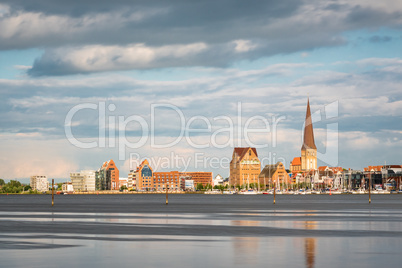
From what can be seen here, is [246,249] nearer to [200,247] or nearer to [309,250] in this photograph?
[200,247]

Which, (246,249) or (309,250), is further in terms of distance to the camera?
(246,249)

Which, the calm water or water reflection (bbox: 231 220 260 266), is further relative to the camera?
water reflection (bbox: 231 220 260 266)

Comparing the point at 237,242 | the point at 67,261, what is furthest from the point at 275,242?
the point at 67,261

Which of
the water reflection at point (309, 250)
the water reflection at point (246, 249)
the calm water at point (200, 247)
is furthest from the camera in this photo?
the water reflection at point (246, 249)

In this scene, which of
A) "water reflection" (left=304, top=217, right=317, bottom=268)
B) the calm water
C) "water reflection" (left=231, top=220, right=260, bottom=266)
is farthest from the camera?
"water reflection" (left=231, top=220, right=260, bottom=266)

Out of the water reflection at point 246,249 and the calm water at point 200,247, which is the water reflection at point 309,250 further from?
the water reflection at point 246,249

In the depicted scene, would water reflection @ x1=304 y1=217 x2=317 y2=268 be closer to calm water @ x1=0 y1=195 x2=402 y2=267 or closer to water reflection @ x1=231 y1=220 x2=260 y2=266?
calm water @ x1=0 y1=195 x2=402 y2=267

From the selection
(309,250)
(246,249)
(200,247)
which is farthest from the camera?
(200,247)

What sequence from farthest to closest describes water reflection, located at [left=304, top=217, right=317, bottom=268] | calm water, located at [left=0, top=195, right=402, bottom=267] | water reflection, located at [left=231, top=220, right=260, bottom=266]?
water reflection, located at [left=231, top=220, right=260, bottom=266] → calm water, located at [left=0, top=195, right=402, bottom=267] → water reflection, located at [left=304, top=217, right=317, bottom=268]

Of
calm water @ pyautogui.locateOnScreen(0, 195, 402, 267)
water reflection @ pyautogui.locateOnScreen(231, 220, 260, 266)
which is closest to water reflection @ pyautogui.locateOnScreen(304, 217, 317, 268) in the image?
calm water @ pyautogui.locateOnScreen(0, 195, 402, 267)

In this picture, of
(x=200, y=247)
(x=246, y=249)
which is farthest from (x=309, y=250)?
(x=200, y=247)

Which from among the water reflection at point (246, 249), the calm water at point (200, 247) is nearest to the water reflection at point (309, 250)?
the calm water at point (200, 247)

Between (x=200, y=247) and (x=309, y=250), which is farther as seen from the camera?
(x=200, y=247)

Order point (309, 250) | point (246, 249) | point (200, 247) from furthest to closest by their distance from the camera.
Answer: point (200, 247), point (246, 249), point (309, 250)
